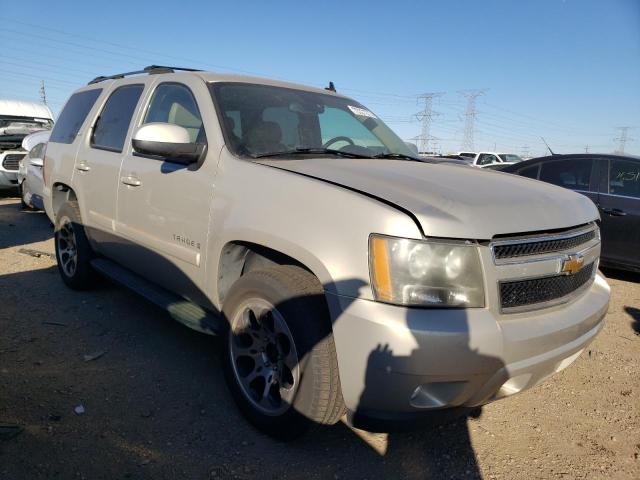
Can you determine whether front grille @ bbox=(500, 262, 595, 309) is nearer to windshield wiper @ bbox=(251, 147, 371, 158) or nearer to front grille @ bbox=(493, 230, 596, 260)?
front grille @ bbox=(493, 230, 596, 260)

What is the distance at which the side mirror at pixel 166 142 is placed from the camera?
2.61 m

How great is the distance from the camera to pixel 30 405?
2.56 meters

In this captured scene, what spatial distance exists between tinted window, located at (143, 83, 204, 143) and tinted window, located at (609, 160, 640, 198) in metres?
5.21

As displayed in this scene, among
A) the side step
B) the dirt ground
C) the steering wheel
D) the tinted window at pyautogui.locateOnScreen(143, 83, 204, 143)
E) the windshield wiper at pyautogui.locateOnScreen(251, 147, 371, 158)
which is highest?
the tinted window at pyautogui.locateOnScreen(143, 83, 204, 143)

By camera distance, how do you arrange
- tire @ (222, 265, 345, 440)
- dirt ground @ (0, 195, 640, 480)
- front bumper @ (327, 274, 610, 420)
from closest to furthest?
front bumper @ (327, 274, 610, 420), tire @ (222, 265, 345, 440), dirt ground @ (0, 195, 640, 480)

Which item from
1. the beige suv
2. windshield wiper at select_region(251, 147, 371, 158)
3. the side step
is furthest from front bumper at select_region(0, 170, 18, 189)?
windshield wiper at select_region(251, 147, 371, 158)

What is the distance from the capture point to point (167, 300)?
3080 mm

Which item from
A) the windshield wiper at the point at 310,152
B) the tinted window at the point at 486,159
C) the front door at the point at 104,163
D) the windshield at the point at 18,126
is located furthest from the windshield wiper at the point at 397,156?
the tinted window at the point at 486,159

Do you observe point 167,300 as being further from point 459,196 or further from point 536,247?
point 536,247

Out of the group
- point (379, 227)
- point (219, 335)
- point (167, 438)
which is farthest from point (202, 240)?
point (379, 227)

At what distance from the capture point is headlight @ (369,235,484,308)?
5.97 ft

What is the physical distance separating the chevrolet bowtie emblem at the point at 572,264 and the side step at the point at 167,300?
5.84ft

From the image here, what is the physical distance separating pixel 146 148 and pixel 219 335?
1147mm

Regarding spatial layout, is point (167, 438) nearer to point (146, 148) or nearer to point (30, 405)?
point (30, 405)
